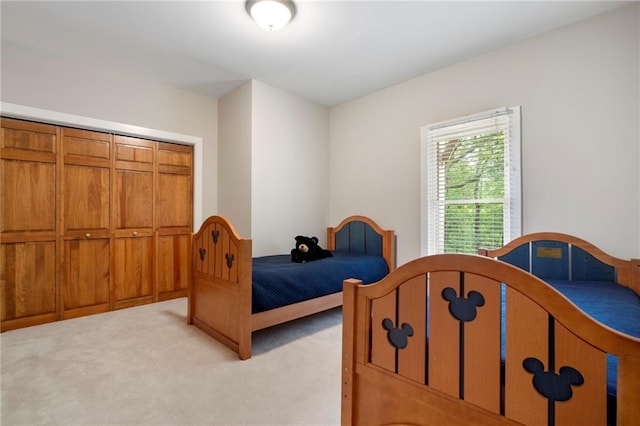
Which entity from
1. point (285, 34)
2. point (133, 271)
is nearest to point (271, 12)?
point (285, 34)

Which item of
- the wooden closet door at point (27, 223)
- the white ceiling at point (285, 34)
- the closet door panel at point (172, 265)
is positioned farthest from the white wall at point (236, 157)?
the wooden closet door at point (27, 223)

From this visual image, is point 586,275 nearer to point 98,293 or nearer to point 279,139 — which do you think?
point 279,139

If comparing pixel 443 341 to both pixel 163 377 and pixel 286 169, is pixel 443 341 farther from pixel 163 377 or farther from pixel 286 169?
pixel 286 169

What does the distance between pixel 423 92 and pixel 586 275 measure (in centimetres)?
218

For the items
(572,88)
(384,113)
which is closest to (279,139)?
(384,113)

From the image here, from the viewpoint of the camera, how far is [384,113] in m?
3.44

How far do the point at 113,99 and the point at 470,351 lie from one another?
375 cm

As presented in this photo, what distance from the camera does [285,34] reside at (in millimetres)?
2402

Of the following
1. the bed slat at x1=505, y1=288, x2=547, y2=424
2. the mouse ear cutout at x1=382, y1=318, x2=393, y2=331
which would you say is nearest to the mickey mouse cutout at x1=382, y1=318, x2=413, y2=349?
the mouse ear cutout at x1=382, y1=318, x2=393, y2=331

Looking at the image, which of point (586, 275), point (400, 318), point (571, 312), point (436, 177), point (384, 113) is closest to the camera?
point (571, 312)

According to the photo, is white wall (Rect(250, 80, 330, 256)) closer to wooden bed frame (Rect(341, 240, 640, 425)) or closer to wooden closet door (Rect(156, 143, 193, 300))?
wooden closet door (Rect(156, 143, 193, 300))

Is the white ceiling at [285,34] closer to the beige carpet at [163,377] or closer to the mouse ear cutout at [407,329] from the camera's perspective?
the mouse ear cutout at [407,329]

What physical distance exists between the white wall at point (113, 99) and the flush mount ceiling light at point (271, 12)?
1835 mm

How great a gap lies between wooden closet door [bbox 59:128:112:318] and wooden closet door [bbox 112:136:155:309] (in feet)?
0.27
